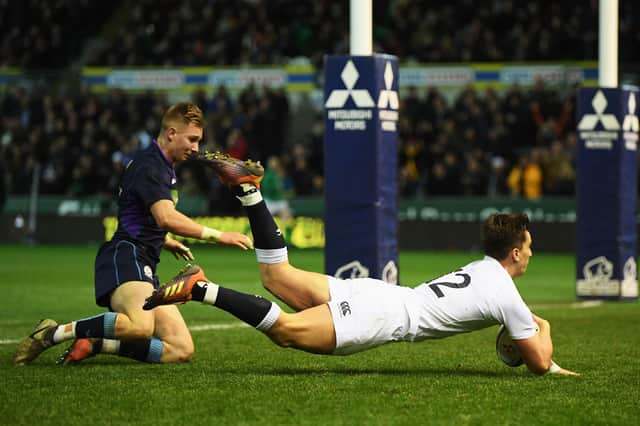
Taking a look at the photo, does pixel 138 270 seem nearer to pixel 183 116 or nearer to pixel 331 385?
pixel 183 116

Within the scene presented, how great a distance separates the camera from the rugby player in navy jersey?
341 inches

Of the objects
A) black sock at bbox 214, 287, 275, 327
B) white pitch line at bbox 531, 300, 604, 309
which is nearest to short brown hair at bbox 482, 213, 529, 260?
black sock at bbox 214, 287, 275, 327

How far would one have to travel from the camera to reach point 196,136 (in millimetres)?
9016

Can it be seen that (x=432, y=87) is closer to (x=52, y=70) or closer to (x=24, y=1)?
(x=52, y=70)

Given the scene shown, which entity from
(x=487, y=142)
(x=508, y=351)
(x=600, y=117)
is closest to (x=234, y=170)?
(x=508, y=351)

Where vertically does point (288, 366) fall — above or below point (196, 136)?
below

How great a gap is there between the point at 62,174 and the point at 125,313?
2321 centimetres

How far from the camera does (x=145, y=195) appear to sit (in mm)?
8742

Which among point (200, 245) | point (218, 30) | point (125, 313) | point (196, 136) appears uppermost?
point (218, 30)

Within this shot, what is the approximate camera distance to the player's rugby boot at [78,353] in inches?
352

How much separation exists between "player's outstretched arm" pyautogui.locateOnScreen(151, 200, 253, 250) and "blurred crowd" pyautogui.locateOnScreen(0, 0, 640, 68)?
75.0 feet

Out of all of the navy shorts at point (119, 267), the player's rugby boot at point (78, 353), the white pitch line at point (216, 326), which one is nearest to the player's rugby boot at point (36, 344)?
the player's rugby boot at point (78, 353)

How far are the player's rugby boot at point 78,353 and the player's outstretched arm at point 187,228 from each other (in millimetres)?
1105

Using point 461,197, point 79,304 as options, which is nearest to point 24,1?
point 461,197
